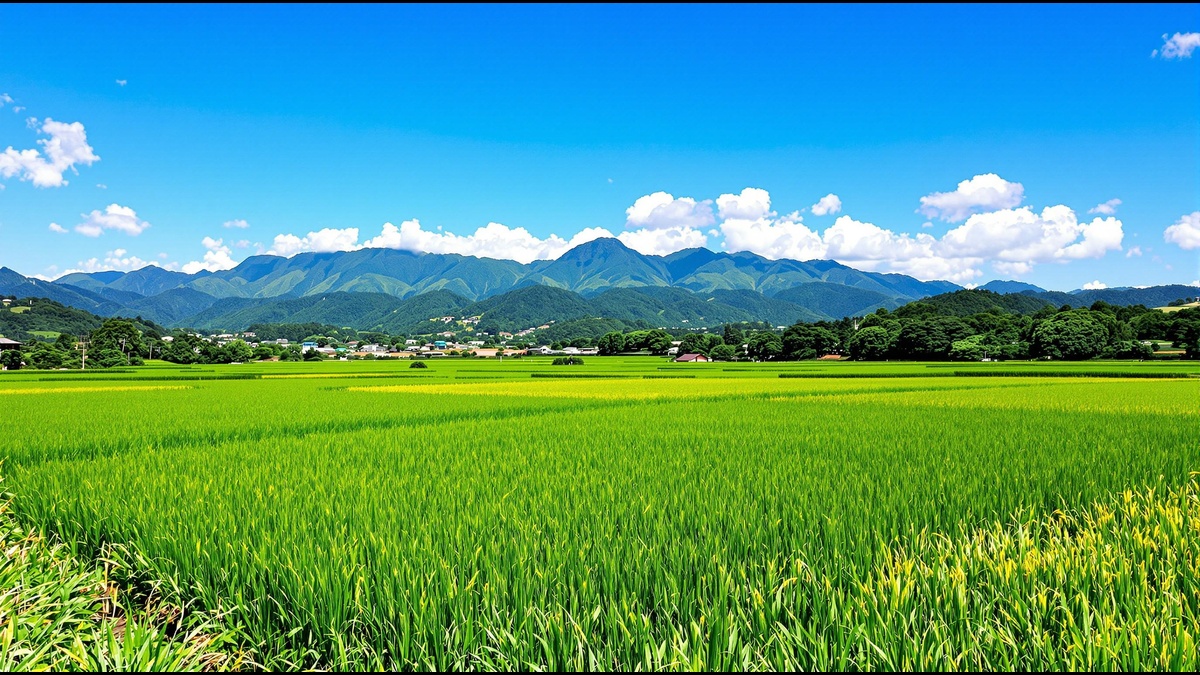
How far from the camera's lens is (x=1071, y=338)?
66188 mm

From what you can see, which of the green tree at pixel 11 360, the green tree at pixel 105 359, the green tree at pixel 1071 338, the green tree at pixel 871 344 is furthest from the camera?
the green tree at pixel 871 344

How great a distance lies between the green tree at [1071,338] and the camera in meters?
65.8

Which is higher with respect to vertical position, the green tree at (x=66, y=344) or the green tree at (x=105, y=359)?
the green tree at (x=66, y=344)

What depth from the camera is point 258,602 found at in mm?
3803

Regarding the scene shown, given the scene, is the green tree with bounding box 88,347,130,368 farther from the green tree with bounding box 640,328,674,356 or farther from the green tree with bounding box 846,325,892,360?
the green tree with bounding box 846,325,892,360

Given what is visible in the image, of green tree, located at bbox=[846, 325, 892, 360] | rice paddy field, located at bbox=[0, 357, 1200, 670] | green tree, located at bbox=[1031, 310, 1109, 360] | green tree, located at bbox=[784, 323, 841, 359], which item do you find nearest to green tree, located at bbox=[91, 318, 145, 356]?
rice paddy field, located at bbox=[0, 357, 1200, 670]

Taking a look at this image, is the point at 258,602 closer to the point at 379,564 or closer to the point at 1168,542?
the point at 379,564

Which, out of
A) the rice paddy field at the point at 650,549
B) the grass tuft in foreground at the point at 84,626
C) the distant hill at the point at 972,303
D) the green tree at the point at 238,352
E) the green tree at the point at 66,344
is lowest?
the green tree at the point at 238,352

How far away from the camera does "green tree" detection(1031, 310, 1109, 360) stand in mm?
65750

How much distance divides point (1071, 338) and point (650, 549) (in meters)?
81.8

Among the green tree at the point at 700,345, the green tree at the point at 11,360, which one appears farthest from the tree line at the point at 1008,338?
the green tree at the point at 11,360

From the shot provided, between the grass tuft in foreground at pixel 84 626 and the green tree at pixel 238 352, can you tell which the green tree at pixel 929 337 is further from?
the green tree at pixel 238 352

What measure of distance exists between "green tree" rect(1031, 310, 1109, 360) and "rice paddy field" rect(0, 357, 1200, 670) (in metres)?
70.9

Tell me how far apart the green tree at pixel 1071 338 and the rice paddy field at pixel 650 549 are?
233ft
